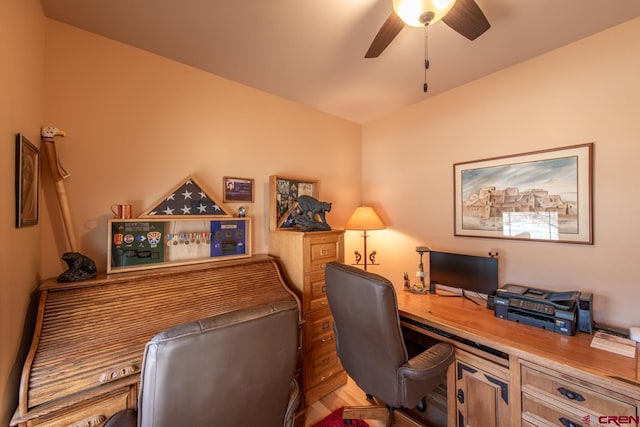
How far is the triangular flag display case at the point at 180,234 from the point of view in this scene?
1.62 m

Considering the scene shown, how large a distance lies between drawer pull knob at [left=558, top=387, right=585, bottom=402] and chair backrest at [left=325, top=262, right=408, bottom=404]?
2.51 feet

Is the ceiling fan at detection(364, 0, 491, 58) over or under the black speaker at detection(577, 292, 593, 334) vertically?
over

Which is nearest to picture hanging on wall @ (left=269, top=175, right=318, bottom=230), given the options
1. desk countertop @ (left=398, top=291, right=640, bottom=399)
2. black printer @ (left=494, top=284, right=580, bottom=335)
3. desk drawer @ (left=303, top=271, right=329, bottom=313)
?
desk drawer @ (left=303, top=271, right=329, bottom=313)

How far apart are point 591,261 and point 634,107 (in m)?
1.01

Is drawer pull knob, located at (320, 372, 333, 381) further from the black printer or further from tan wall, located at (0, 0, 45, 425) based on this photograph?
tan wall, located at (0, 0, 45, 425)

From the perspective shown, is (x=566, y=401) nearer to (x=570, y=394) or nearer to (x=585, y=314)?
(x=570, y=394)

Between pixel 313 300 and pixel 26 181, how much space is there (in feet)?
6.04

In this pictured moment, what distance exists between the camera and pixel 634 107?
1.55 metres

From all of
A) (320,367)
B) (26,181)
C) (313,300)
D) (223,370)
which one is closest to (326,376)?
(320,367)

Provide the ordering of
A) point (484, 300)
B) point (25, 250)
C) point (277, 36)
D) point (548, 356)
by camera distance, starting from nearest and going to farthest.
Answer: point (25, 250) → point (548, 356) → point (277, 36) → point (484, 300)

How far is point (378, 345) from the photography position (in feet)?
4.65

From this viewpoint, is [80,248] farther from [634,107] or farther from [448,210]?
[634,107]

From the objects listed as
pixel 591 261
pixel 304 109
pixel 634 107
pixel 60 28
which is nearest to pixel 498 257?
pixel 591 261

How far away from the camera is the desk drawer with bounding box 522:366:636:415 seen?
114 cm
